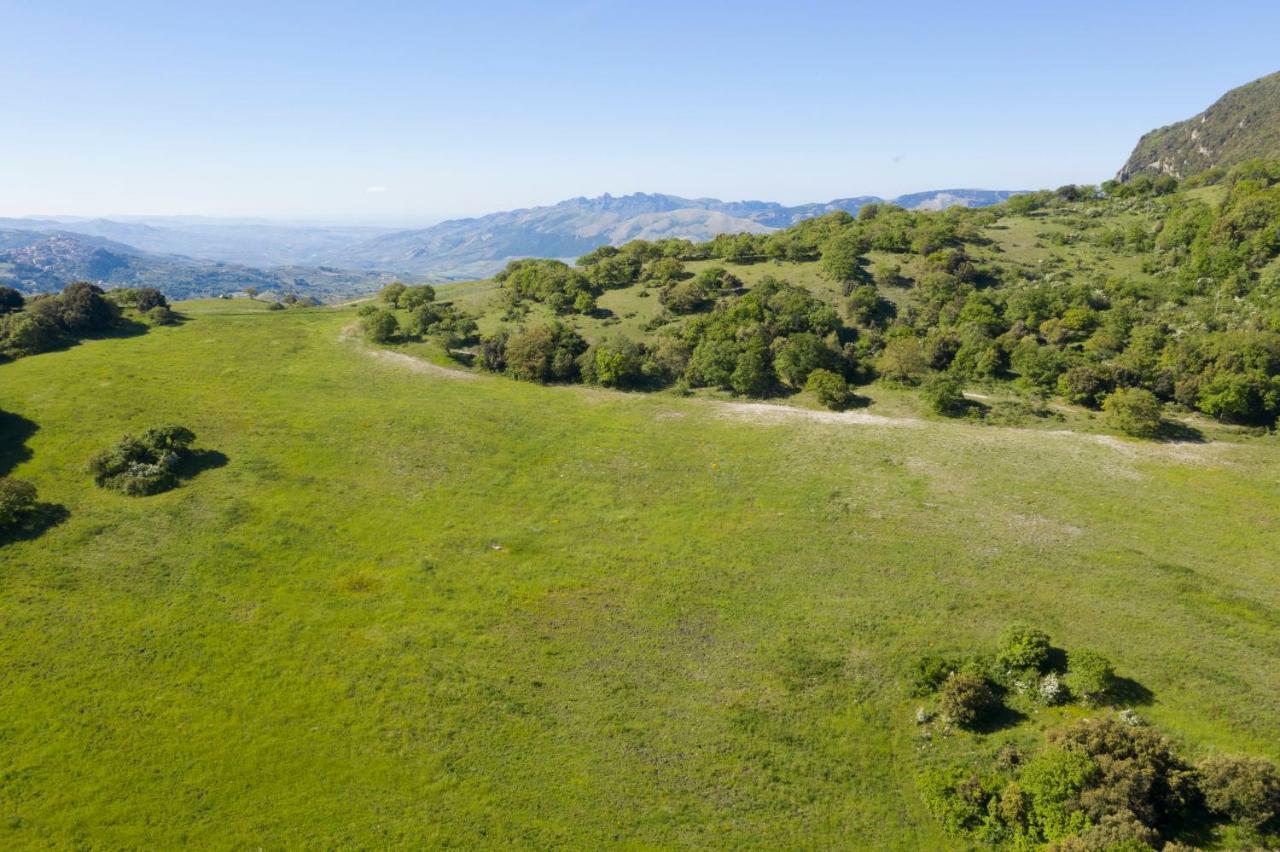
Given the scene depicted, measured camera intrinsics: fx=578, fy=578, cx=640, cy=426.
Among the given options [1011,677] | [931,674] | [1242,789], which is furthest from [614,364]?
[1242,789]

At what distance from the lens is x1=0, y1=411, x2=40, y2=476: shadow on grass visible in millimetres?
48156

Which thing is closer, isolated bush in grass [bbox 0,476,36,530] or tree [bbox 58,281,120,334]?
isolated bush in grass [bbox 0,476,36,530]

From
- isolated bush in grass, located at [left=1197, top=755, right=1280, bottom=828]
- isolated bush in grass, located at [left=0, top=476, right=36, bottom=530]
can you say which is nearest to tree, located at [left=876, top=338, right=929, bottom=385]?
isolated bush in grass, located at [left=1197, top=755, right=1280, bottom=828]

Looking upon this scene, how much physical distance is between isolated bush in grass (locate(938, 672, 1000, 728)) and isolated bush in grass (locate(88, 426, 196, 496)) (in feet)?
188

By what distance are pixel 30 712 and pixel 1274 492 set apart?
8131 cm

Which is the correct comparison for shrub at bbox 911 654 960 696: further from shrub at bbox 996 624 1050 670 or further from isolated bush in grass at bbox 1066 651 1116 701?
isolated bush in grass at bbox 1066 651 1116 701

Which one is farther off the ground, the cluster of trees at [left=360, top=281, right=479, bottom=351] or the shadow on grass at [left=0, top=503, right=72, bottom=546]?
the cluster of trees at [left=360, top=281, right=479, bottom=351]

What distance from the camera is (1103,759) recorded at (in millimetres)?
22688

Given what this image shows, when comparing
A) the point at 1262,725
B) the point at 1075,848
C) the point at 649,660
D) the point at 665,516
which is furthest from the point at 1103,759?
the point at 665,516

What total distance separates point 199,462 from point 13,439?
56.3 ft

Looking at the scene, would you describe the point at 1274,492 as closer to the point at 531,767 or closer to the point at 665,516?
the point at 665,516

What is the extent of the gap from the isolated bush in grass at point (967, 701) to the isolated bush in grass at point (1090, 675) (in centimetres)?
379

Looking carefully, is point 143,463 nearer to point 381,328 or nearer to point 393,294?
point 381,328

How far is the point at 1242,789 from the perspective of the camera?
20984 millimetres
